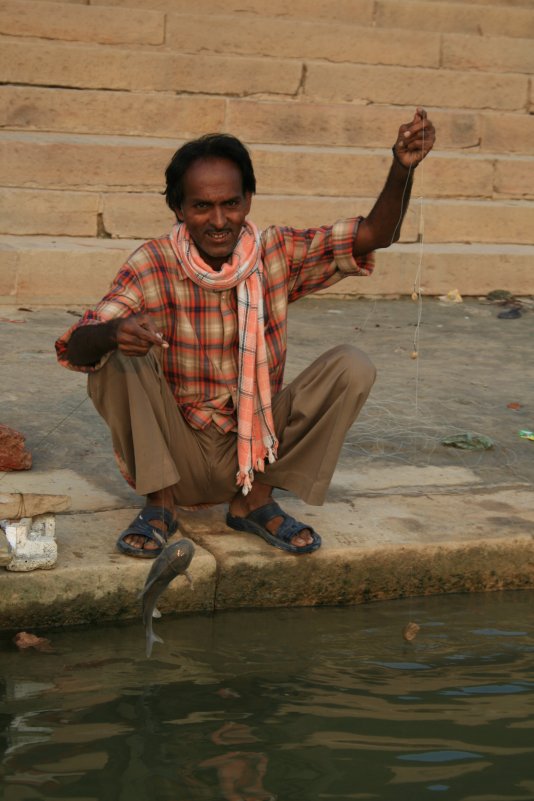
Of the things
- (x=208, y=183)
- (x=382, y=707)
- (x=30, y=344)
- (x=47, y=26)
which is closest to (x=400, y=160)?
(x=208, y=183)

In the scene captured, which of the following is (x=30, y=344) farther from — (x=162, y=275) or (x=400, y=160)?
(x=400, y=160)

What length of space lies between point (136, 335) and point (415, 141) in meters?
1.01

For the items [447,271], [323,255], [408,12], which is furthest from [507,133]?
[323,255]

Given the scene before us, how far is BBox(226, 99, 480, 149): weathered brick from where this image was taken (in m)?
8.34

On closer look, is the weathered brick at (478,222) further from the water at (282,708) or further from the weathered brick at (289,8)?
the water at (282,708)

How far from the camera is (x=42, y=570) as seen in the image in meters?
3.65

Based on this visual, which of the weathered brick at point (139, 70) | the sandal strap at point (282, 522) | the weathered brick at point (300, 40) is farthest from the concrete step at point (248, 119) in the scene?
the sandal strap at point (282, 522)

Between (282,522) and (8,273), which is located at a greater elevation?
(8,273)

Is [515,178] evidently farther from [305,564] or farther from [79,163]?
[305,564]

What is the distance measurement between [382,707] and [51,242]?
15.5 ft

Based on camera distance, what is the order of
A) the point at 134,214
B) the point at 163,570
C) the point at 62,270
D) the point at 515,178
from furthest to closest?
the point at 515,178
the point at 134,214
the point at 62,270
the point at 163,570

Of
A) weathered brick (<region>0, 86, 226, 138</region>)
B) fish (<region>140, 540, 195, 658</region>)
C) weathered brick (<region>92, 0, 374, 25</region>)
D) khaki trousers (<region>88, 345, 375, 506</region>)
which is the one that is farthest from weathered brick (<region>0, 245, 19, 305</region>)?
fish (<region>140, 540, 195, 658</region>)

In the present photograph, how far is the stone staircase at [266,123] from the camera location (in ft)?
25.0

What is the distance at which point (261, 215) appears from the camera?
786 cm
